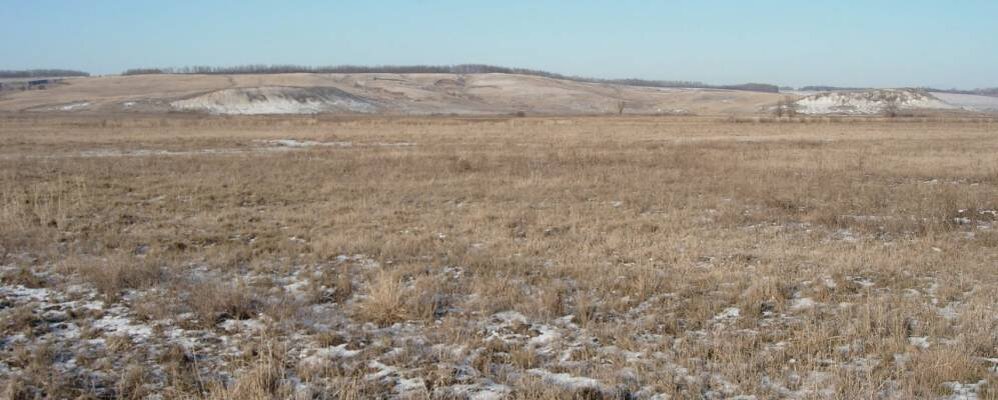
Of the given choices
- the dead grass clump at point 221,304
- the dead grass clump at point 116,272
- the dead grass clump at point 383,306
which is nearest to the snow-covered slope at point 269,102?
the dead grass clump at point 116,272

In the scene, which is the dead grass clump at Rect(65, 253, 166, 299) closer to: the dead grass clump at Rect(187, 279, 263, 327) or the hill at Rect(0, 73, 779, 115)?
the dead grass clump at Rect(187, 279, 263, 327)

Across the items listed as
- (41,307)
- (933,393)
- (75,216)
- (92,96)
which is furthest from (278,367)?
(92,96)

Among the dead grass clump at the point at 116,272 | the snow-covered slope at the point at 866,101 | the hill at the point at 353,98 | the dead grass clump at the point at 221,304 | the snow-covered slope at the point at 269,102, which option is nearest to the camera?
the dead grass clump at the point at 221,304

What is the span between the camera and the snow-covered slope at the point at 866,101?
138500 mm

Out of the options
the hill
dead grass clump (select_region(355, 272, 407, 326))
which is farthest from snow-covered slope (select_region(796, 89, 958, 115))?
dead grass clump (select_region(355, 272, 407, 326))

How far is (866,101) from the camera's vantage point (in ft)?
468

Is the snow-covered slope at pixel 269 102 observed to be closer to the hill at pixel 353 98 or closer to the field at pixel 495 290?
the hill at pixel 353 98

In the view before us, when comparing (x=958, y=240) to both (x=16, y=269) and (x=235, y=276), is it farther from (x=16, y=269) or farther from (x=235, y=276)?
(x=16, y=269)

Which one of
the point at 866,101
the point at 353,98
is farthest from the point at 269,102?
the point at 866,101

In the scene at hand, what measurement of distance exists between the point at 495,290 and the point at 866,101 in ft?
512

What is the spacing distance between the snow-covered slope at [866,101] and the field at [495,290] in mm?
134526

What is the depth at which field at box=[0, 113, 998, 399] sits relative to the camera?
5.55m

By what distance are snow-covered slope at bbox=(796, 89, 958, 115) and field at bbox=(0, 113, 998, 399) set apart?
441ft

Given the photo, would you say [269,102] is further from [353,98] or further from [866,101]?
[866,101]
